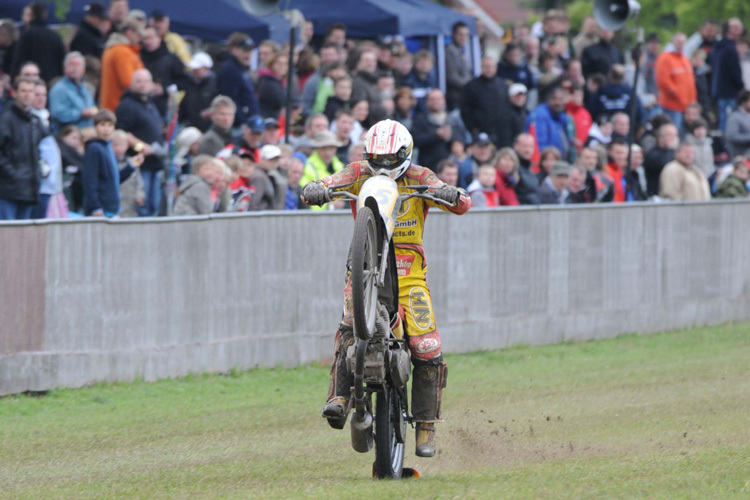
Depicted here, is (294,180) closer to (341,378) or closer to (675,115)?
(341,378)

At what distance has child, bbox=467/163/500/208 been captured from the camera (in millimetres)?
15602

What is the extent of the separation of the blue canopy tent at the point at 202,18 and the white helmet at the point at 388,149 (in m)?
12.1

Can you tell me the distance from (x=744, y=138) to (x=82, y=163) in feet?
36.1

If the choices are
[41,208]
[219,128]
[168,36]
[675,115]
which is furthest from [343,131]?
[675,115]

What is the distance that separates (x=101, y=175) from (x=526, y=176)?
18.2ft

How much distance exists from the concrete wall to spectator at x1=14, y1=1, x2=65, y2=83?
4.58m

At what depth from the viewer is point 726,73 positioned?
2255 centimetres

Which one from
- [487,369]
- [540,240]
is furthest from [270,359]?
[540,240]

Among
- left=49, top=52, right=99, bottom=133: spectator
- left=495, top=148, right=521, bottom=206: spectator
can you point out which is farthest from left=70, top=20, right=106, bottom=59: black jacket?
left=495, top=148, right=521, bottom=206: spectator

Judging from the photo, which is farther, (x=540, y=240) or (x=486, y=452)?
(x=540, y=240)

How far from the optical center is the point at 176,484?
304 inches

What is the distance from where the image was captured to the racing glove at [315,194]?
789 centimetres

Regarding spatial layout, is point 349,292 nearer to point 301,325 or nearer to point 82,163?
point 301,325

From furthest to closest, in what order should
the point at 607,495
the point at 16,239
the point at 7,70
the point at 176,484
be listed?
the point at 7,70, the point at 16,239, the point at 176,484, the point at 607,495
